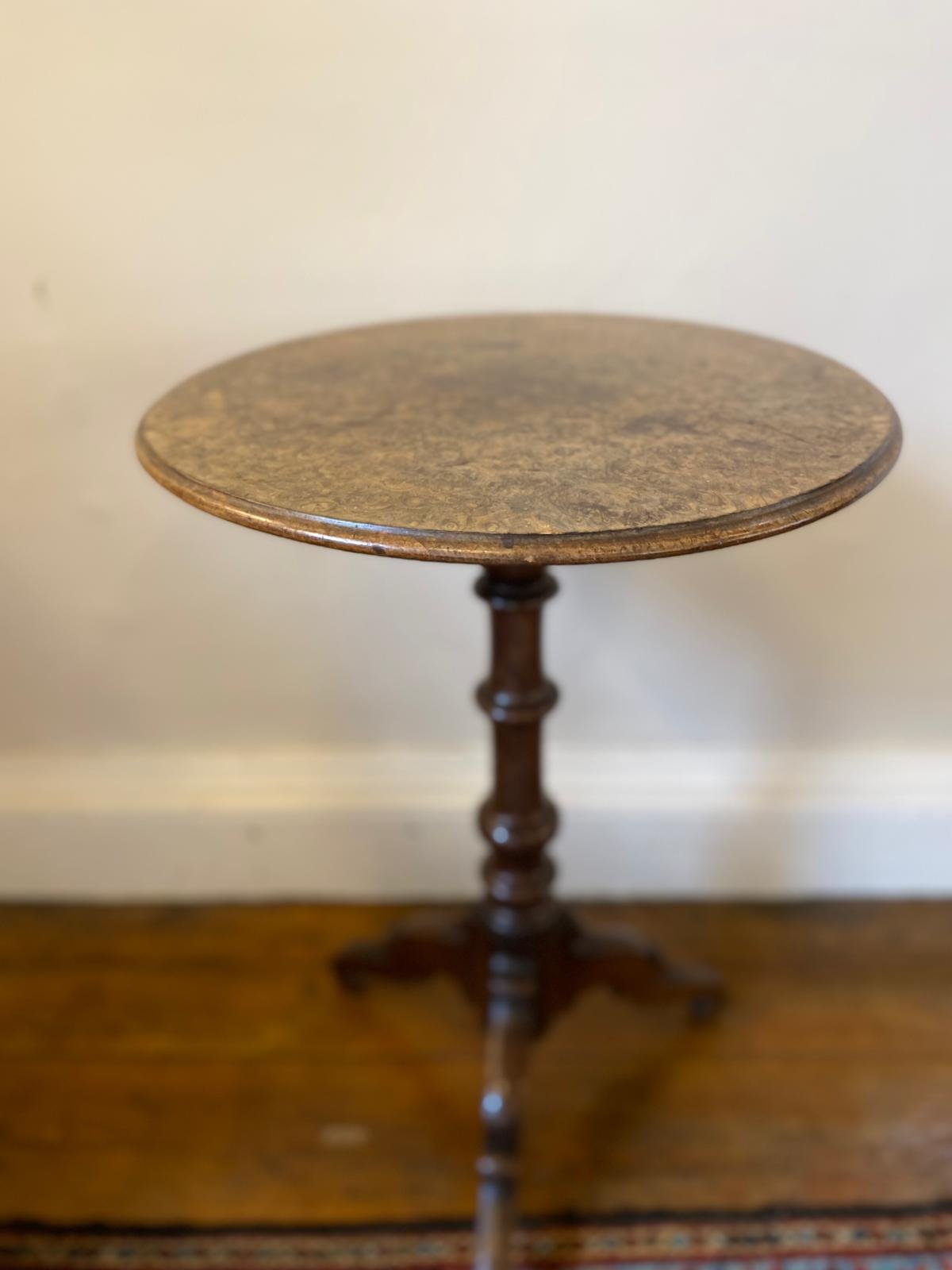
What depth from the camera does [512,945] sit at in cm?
119

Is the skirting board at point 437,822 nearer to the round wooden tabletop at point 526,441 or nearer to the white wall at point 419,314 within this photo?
the white wall at point 419,314

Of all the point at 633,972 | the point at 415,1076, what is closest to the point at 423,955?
the point at 415,1076

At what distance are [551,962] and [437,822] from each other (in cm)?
33

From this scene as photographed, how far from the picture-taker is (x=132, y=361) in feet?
4.04

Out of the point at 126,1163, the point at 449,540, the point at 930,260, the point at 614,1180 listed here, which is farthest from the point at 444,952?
the point at 930,260

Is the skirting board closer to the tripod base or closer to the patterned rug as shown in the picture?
the tripod base

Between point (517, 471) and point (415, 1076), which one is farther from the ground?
point (517, 471)

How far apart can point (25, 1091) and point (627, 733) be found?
90 cm

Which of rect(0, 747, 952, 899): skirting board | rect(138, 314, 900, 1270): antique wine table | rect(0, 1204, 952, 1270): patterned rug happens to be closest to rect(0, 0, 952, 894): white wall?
rect(0, 747, 952, 899): skirting board

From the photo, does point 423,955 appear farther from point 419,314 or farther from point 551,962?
point 419,314

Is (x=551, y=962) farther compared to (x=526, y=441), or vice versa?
(x=551, y=962)

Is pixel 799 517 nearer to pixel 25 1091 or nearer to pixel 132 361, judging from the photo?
pixel 132 361

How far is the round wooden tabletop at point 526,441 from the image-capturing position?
631mm

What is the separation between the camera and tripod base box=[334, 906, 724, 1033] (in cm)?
121
